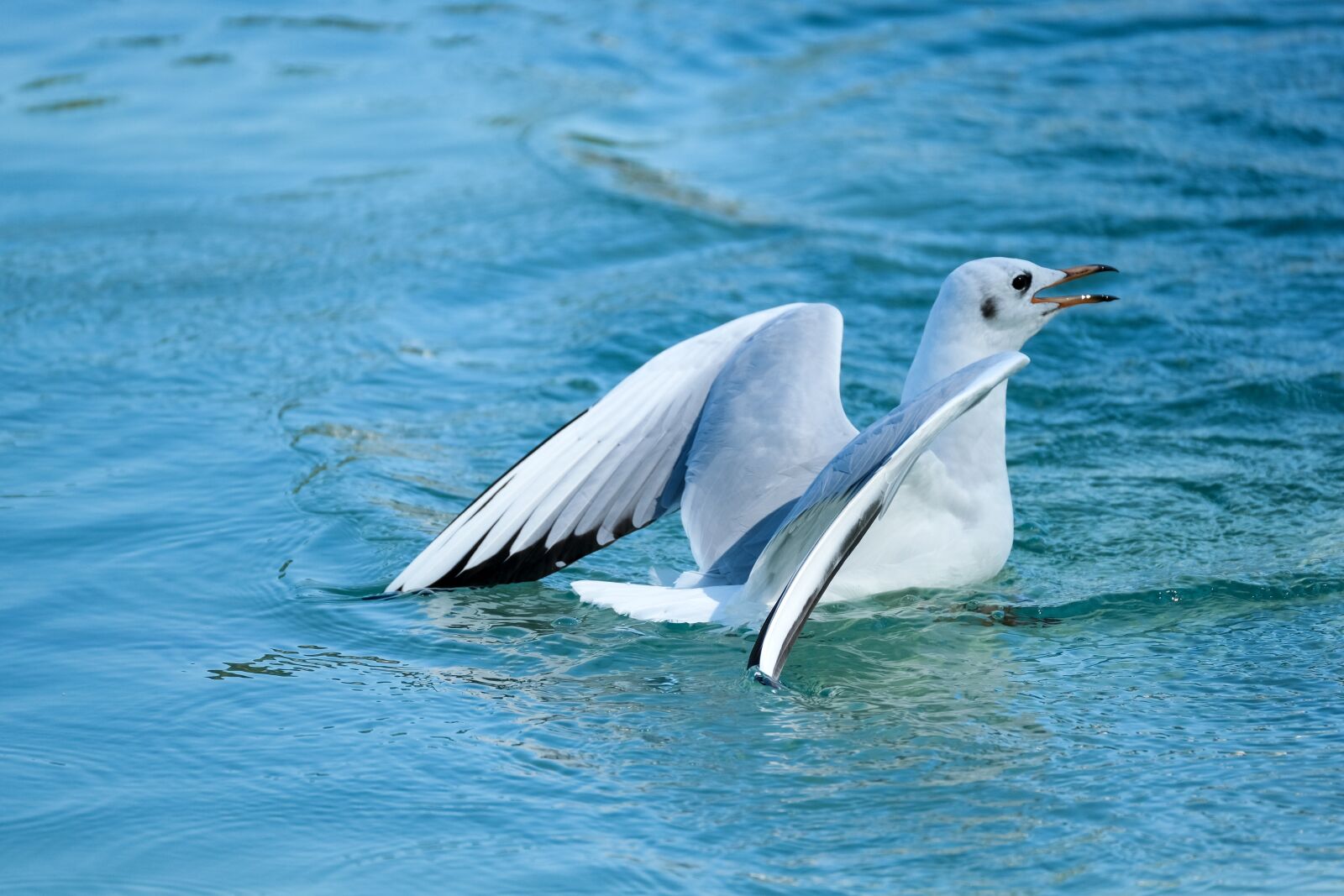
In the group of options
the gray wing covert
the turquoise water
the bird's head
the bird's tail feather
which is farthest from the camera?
the bird's head

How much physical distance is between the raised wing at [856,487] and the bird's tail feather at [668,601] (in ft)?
0.95

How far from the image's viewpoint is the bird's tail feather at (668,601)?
3.73 m

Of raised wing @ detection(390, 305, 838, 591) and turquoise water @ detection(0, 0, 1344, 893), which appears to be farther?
raised wing @ detection(390, 305, 838, 591)

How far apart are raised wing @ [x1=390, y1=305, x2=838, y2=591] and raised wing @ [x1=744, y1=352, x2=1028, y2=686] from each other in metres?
0.76

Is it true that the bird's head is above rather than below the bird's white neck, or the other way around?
above

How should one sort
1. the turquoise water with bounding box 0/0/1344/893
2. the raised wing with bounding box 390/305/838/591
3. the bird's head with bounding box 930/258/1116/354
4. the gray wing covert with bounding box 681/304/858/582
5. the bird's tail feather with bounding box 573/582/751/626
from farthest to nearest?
the bird's head with bounding box 930/258/1116/354 < the raised wing with bounding box 390/305/838/591 < the gray wing covert with bounding box 681/304/858/582 < the bird's tail feather with bounding box 573/582/751/626 < the turquoise water with bounding box 0/0/1344/893

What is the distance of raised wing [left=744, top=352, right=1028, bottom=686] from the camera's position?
130 inches

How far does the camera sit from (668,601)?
12.5ft

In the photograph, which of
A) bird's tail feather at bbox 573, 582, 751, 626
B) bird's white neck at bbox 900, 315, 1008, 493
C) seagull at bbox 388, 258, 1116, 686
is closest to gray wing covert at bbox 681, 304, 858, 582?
seagull at bbox 388, 258, 1116, 686

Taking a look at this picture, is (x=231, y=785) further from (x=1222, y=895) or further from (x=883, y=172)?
(x=883, y=172)

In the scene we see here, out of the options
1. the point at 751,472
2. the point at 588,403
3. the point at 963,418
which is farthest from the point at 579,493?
the point at 588,403

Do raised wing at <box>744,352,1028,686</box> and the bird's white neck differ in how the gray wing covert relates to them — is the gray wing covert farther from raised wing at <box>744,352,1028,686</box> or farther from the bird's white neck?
raised wing at <box>744,352,1028,686</box>

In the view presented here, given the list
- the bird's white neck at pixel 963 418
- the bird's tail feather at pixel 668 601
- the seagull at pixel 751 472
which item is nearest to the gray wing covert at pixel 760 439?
the seagull at pixel 751 472

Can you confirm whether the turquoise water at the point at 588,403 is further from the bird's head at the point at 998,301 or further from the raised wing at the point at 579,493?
the bird's head at the point at 998,301
